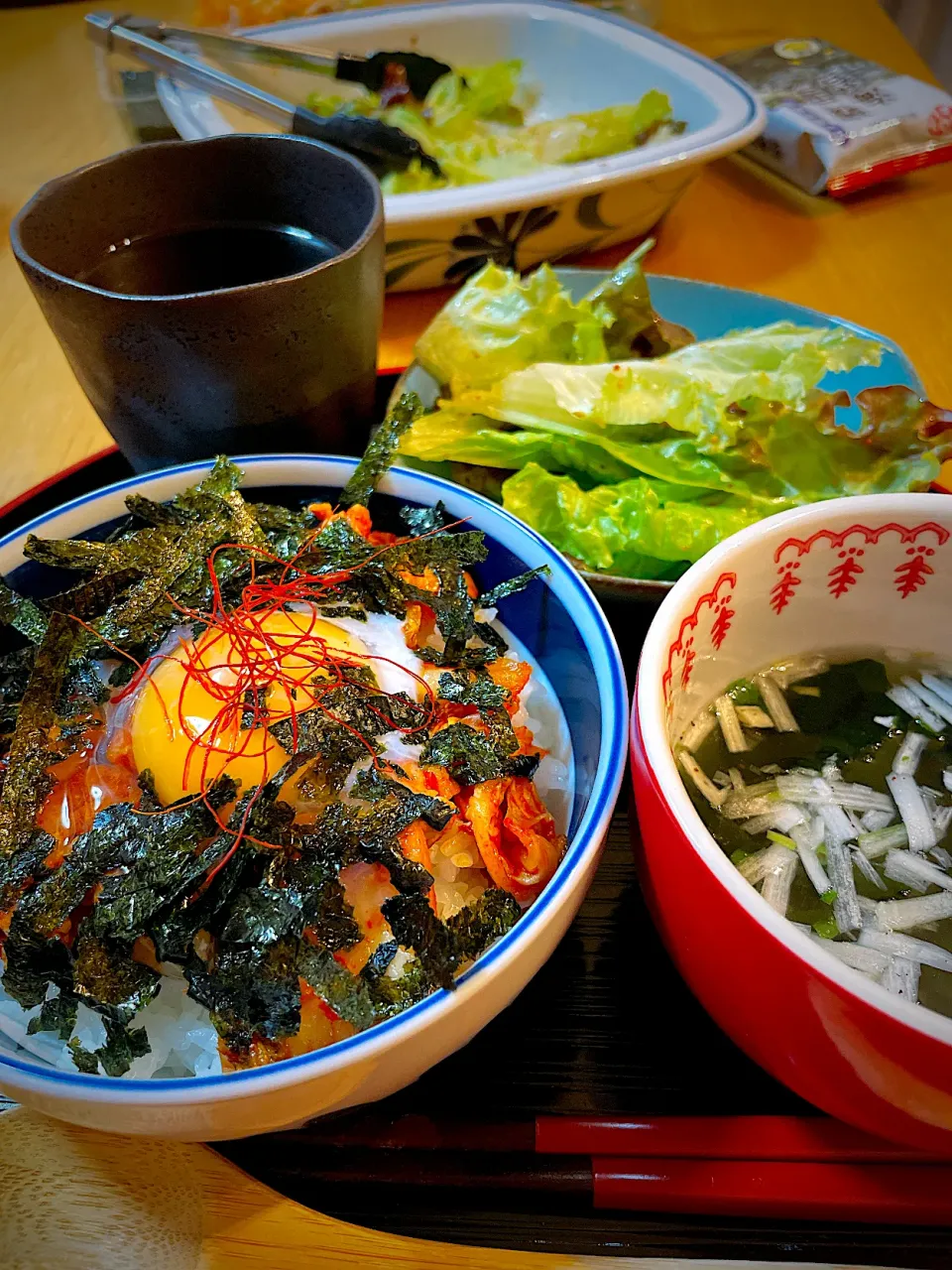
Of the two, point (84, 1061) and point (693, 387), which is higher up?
point (693, 387)

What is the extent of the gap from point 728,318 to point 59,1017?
156cm

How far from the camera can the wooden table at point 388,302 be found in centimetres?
77

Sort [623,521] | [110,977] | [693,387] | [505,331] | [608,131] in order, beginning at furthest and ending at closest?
[608,131]
[505,331]
[693,387]
[623,521]
[110,977]

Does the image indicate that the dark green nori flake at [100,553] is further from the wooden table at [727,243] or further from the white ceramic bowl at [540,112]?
the white ceramic bowl at [540,112]

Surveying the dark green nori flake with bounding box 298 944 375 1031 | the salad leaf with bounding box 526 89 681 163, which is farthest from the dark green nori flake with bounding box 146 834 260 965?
the salad leaf with bounding box 526 89 681 163

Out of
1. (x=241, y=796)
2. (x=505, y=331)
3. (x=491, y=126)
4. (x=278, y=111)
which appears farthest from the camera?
(x=491, y=126)

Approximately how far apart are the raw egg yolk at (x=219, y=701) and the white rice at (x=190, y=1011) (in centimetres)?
9

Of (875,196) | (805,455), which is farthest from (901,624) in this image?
(875,196)

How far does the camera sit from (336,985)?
75 cm

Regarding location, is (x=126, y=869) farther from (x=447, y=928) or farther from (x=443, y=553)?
(x=443, y=553)

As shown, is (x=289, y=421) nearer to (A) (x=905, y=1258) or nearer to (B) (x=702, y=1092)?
(B) (x=702, y=1092)

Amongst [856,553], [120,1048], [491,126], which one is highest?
[491,126]

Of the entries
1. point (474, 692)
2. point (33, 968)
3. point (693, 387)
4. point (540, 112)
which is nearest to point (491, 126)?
point (540, 112)

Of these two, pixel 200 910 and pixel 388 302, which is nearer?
pixel 200 910
